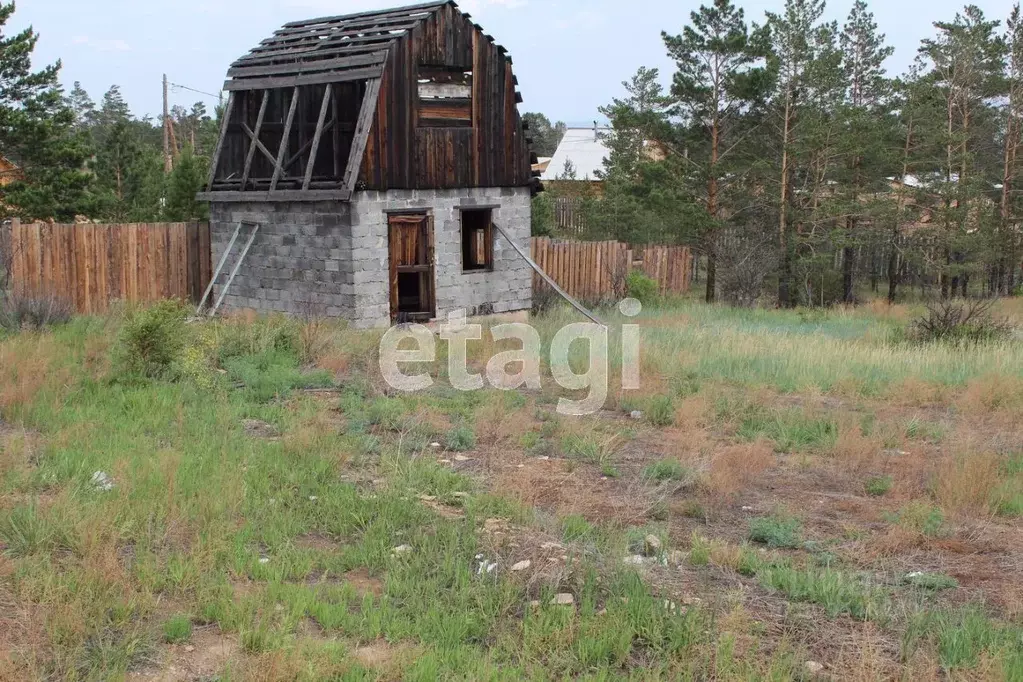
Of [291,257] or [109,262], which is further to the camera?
[291,257]

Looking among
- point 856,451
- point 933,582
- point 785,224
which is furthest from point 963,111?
Answer: point 933,582

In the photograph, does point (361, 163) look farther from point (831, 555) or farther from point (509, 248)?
point (831, 555)

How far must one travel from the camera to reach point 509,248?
19938mm

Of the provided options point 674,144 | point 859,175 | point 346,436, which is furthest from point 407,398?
point 859,175

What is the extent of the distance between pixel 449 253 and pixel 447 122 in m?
2.46

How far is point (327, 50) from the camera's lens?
18016 millimetres

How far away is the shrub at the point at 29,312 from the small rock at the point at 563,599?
10.9 metres

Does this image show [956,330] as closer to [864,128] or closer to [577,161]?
[864,128]

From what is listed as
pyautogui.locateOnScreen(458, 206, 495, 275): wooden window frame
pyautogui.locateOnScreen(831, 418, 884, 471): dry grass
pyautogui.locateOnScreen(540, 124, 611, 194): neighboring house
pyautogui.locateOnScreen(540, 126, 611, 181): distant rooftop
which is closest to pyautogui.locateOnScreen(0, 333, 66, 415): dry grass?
pyautogui.locateOnScreen(831, 418, 884, 471): dry grass

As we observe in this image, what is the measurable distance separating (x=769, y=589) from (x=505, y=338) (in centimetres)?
1002

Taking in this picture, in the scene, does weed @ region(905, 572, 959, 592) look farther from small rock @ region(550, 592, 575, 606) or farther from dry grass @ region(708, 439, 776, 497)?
small rock @ region(550, 592, 575, 606)

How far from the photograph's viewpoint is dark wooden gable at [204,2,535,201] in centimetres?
1723

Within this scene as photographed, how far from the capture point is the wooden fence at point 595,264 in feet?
77.8

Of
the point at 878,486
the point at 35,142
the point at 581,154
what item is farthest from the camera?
the point at 581,154
